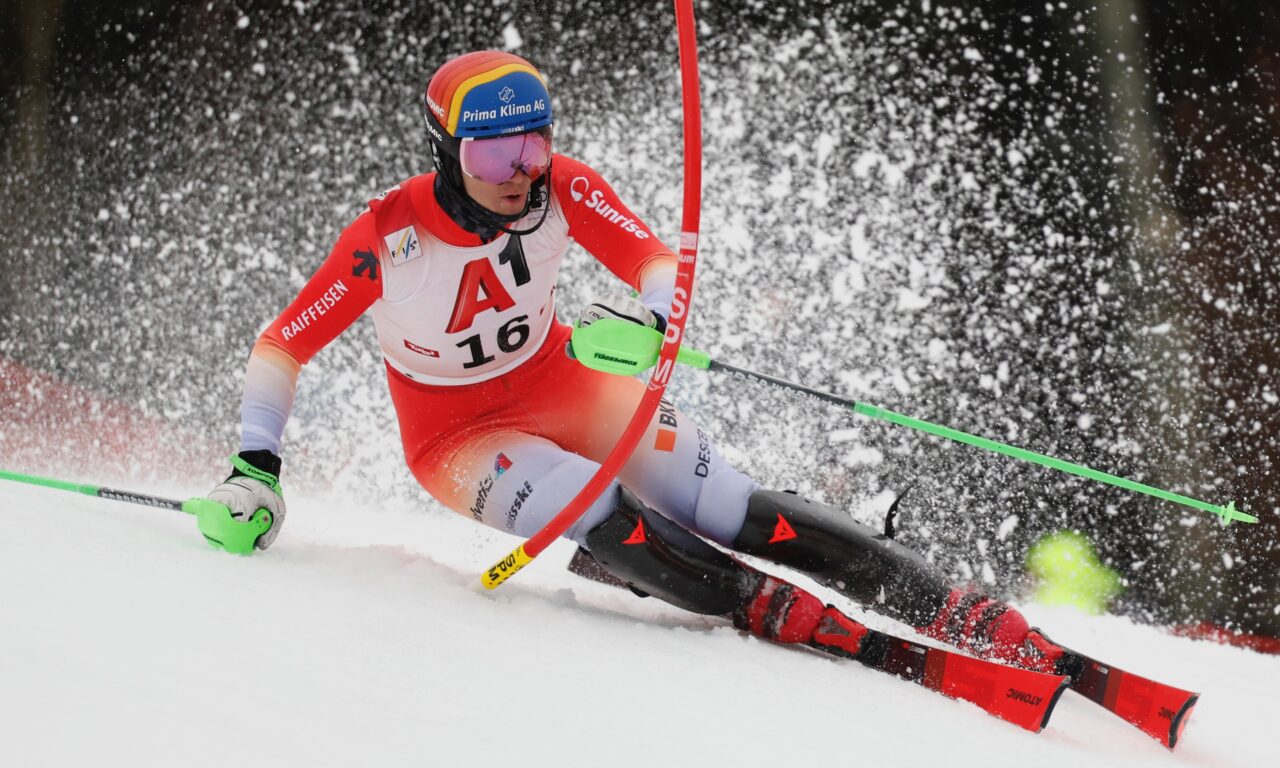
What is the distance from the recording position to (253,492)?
2010mm

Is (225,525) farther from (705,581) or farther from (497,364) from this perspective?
(705,581)

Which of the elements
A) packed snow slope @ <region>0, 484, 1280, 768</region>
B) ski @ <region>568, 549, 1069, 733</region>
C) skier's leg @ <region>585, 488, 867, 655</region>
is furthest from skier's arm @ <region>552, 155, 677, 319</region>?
ski @ <region>568, 549, 1069, 733</region>

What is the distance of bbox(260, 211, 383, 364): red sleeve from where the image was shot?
2.09 meters

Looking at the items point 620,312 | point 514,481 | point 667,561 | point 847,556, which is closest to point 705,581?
point 667,561

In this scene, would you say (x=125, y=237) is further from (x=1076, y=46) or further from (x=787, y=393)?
(x=1076, y=46)

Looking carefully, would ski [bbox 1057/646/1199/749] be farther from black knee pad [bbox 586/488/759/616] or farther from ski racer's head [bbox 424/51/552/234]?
ski racer's head [bbox 424/51/552/234]

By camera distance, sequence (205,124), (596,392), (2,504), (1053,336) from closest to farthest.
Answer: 1. (2,504)
2. (596,392)
3. (1053,336)
4. (205,124)

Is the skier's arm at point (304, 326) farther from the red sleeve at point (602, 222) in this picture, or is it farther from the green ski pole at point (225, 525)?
the red sleeve at point (602, 222)

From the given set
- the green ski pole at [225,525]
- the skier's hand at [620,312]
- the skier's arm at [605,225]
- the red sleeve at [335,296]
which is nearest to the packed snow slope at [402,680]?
the green ski pole at [225,525]

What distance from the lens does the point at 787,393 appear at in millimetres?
3990

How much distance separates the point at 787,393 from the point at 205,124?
2919 millimetres

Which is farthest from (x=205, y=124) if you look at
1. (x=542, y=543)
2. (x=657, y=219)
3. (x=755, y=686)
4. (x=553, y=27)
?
(x=755, y=686)

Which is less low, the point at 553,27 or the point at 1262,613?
the point at 553,27

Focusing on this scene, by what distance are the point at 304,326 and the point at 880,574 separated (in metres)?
1.28
